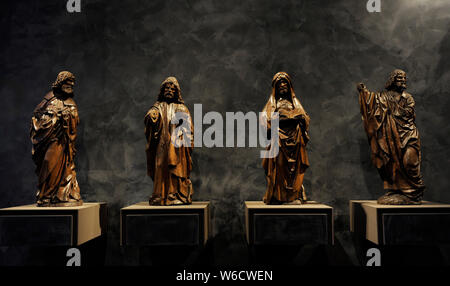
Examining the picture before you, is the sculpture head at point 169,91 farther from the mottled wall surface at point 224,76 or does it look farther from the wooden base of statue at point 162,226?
the wooden base of statue at point 162,226

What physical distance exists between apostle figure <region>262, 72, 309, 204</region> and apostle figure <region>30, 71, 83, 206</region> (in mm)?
2058

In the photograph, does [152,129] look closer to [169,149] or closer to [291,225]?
[169,149]

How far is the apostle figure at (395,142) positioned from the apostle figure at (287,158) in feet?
2.41

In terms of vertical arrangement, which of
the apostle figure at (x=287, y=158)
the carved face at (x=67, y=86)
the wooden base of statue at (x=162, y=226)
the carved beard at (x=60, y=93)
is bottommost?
the wooden base of statue at (x=162, y=226)

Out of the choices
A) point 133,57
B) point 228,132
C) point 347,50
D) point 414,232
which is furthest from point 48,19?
point 414,232

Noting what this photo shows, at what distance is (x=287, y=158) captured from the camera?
3.83m

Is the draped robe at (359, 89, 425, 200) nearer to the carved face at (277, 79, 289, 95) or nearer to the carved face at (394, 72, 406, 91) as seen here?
the carved face at (394, 72, 406, 91)

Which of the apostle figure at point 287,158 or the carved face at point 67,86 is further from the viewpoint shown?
the carved face at point 67,86

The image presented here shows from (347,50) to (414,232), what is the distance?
2321mm

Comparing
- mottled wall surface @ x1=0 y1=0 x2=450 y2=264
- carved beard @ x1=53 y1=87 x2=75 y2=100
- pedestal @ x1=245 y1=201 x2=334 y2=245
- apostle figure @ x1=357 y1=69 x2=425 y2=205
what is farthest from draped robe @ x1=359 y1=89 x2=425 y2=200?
carved beard @ x1=53 y1=87 x2=75 y2=100

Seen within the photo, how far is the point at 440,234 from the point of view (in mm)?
3512

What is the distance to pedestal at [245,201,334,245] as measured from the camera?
3.52m

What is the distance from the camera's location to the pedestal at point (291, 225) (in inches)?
139

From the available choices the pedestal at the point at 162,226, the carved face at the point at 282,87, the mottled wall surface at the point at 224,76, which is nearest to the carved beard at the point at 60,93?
the mottled wall surface at the point at 224,76
